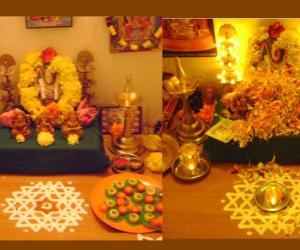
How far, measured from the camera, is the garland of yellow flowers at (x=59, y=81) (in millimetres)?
2020

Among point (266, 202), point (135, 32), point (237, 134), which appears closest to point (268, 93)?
point (237, 134)

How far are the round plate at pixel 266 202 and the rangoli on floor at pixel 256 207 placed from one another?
0.01m

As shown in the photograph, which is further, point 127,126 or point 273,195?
point 127,126

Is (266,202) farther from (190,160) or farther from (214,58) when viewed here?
(214,58)

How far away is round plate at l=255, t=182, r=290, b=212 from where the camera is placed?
1733 mm

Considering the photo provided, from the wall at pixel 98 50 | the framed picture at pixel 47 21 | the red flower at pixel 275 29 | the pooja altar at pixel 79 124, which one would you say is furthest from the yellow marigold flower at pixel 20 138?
the red flower at pixel 275 29

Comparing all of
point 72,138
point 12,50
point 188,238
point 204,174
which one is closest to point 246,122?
point 204,174

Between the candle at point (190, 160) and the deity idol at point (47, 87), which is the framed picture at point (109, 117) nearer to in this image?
the deity idol at point (47, 87)

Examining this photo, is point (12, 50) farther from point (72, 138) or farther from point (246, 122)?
point (246, 122)

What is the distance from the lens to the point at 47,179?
193cm

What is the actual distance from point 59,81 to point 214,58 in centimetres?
63

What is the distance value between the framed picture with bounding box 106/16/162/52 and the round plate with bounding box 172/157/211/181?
0.45 m

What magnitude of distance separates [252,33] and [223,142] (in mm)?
470

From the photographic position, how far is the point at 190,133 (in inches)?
77.5
